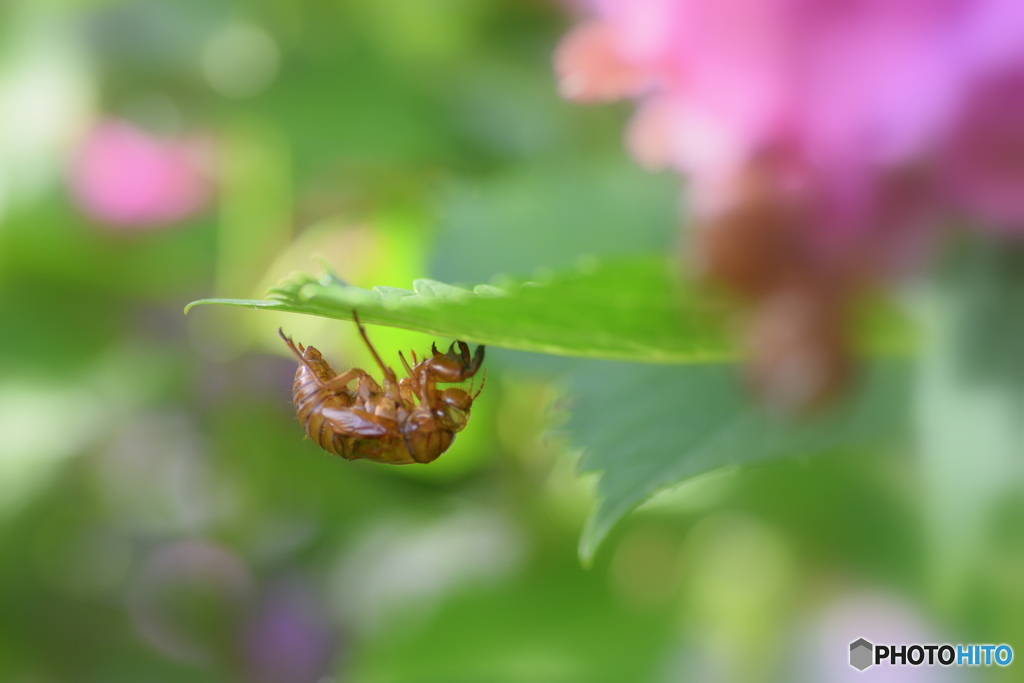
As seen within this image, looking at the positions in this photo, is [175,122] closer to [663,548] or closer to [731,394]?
[663,548]

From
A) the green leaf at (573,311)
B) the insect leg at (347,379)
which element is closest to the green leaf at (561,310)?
the green leaf at (573,311)

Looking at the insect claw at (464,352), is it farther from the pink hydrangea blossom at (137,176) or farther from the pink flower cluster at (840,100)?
the pink hydrangea blossom at (137,176)

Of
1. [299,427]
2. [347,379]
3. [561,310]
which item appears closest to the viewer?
[561,310]

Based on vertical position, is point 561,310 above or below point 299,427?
below

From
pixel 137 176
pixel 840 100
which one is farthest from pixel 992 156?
pixel 137 176

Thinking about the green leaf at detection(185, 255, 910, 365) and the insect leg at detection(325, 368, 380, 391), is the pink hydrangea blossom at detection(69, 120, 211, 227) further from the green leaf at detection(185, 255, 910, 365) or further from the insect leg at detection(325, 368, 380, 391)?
the green leaf at detection(185, 255, 910, 365)

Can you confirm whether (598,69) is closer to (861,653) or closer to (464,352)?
(464,352)
